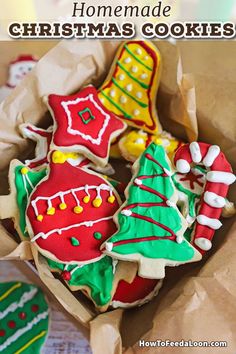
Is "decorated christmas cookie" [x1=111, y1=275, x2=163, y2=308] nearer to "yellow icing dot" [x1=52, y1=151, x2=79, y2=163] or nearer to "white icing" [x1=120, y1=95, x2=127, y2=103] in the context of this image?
"yellow icing dot" [x1=52, y1=151, x2=79, y2=163]

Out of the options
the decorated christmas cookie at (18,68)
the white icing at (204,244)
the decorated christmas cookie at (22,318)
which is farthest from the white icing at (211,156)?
the decorated christmas cookie at (18,68)

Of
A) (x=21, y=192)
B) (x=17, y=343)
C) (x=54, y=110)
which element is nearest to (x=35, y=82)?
(x=54, y=110)

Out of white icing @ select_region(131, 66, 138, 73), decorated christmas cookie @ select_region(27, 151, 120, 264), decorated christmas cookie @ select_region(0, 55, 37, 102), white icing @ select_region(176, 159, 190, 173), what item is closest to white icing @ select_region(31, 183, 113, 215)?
decorated christmas cookie @ select_region(27, 151, 120, 264)

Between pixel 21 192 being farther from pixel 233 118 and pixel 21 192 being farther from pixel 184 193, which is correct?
pixel 233 118

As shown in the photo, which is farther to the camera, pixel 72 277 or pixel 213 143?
pixel 213 143

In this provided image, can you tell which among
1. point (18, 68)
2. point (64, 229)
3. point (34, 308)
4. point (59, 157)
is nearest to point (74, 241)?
point (64, 229)

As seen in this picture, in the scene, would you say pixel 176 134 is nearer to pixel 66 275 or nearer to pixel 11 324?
pixel 66 275
